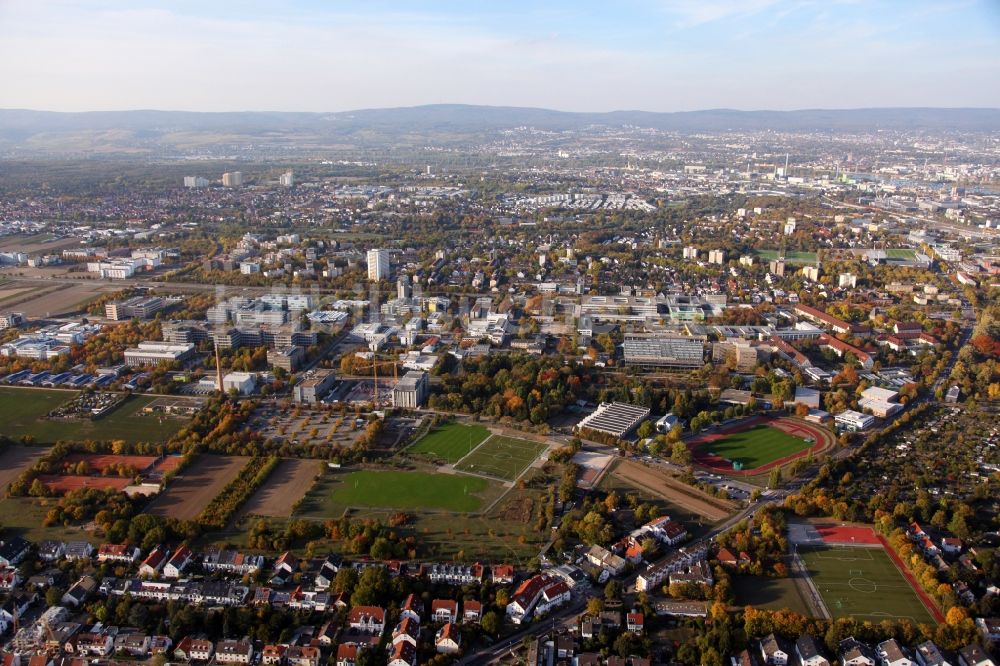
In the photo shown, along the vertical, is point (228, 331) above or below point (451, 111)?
below

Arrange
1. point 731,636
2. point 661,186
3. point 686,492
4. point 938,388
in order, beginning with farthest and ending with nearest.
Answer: point 661,186 → point 938,388 → point 686,492 → point 731,636

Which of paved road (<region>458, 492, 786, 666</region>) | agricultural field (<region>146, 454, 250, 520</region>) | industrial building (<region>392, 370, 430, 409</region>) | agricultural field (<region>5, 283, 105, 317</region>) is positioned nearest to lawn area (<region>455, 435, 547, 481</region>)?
industrial building (<region>392, 370, 430, 409</region>)

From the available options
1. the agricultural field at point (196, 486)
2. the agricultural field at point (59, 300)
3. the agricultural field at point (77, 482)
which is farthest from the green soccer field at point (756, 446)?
the agricultural field at point (59, 300)

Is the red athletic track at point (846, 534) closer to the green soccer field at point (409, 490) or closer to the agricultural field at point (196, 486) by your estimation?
the green soccer field at point (409, 490)

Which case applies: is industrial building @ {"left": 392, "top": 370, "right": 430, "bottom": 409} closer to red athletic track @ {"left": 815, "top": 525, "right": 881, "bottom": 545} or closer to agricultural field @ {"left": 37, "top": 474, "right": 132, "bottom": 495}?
agricultural field @ {"left": 37, "top": 474, "right": 132, "bottom": 495}

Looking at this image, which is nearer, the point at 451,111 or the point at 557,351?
the point at 557,351

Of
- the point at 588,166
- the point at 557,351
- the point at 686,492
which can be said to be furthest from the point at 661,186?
the point at 686,492

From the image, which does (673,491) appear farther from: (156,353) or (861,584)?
(156,353)

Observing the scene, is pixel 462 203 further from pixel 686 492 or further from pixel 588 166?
pixel 686 492
